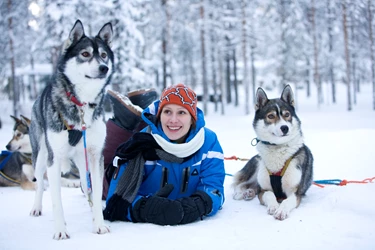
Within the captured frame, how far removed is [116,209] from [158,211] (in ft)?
1.60

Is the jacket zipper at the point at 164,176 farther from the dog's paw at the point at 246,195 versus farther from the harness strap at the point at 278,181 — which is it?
the harness strap at the point at 278,181

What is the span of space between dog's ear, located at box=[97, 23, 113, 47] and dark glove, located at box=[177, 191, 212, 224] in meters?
1.79

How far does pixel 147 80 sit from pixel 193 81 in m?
16.0

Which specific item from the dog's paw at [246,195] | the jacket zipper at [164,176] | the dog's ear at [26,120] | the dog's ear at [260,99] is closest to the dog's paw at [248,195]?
the dog's paw at [246,195]

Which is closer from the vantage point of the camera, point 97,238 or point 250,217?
point 97,238

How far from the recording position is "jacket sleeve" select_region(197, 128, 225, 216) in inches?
134

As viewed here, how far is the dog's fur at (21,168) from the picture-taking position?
5.52m

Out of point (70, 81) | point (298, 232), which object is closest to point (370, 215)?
point (298, 232)

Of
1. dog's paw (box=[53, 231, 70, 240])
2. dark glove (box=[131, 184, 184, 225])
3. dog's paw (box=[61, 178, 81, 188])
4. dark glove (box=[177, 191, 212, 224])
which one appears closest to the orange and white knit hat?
dark glove (box=[177, 191, 212, 224])

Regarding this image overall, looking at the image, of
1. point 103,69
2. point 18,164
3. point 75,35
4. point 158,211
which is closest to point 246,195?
point 158,211

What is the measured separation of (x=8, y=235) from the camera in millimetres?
2934

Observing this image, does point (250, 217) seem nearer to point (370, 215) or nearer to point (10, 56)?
point (370, 215)

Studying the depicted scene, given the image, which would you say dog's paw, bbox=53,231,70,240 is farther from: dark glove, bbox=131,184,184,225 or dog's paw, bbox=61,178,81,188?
dog's paw, bbox=61,178,81,188

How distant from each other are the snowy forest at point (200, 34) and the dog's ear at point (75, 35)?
12614 mm
